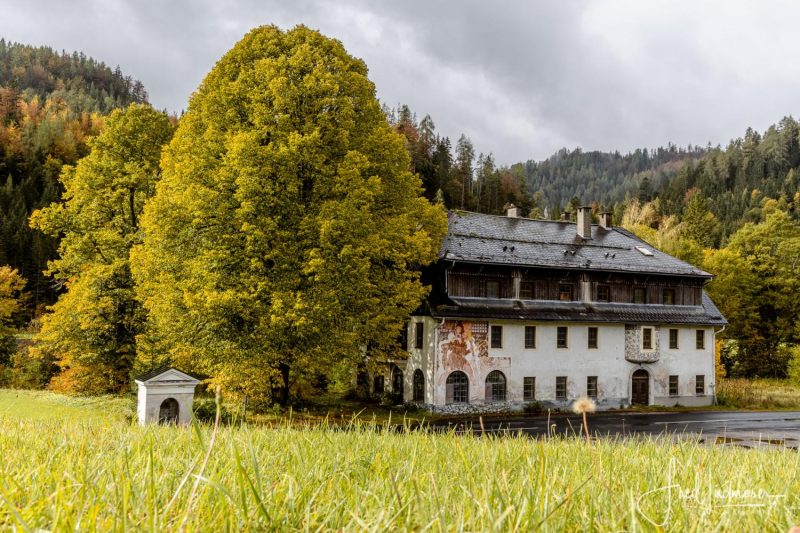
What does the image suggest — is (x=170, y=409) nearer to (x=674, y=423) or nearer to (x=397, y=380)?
(x=397, y=380)

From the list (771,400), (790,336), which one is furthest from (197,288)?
(790,336)

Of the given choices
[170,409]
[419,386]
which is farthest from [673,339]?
[170,409]

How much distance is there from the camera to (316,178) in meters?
25.4

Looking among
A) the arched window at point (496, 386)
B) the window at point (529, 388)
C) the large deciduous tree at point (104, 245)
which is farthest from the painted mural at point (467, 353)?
the large deciduous tree at point (104, 245)

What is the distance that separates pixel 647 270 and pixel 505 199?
70.2 meters

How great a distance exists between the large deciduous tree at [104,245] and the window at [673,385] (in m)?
32.5

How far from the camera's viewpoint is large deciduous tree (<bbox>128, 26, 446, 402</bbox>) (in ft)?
76.7

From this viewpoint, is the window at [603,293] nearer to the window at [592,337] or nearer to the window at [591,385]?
the window at [592,337]

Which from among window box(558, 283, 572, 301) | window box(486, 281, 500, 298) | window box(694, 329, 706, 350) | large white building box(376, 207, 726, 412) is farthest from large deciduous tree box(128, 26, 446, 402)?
window box(694, 329, 706, 350)

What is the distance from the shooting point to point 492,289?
36688 mm

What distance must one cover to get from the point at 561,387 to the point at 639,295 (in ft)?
29.6

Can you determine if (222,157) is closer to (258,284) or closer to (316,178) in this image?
(316,178)

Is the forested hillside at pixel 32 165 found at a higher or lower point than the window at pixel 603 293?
higher

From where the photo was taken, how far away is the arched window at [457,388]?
3394 cm
